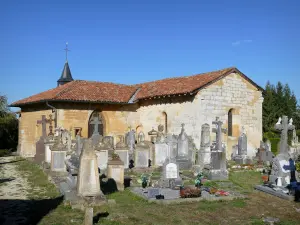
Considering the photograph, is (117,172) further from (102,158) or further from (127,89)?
(127,89)

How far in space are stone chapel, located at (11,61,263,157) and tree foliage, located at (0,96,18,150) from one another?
422 centimetres

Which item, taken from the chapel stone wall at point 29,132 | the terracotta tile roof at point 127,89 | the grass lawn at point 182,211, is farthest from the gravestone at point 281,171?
the chapel stone wall at point 29,132

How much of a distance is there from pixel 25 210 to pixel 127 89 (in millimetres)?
17114

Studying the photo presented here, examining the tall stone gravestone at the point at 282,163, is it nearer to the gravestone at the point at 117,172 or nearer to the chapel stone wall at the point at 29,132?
the gravestone at the point at 117,172

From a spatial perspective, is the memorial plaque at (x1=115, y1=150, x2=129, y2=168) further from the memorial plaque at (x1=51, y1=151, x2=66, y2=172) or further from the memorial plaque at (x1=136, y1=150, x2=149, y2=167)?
the memorial plaque at (x1=51, y1=151, x2=66, y2=172)

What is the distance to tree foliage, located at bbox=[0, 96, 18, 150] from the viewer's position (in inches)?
1090

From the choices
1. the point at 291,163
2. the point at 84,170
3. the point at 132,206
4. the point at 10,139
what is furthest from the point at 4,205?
the point at 10,139

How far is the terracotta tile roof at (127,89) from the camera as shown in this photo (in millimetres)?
19625

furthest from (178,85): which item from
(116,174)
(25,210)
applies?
(25,210)

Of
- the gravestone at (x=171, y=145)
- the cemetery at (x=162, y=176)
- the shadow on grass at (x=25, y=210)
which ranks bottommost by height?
the shadow on grass at (x=25, y=210)

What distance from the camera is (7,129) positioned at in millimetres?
28141

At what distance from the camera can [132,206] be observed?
818 centimetres

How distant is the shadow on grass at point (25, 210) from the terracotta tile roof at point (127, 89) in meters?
11.2

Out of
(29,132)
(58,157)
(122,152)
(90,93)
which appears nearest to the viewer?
(58,157)
